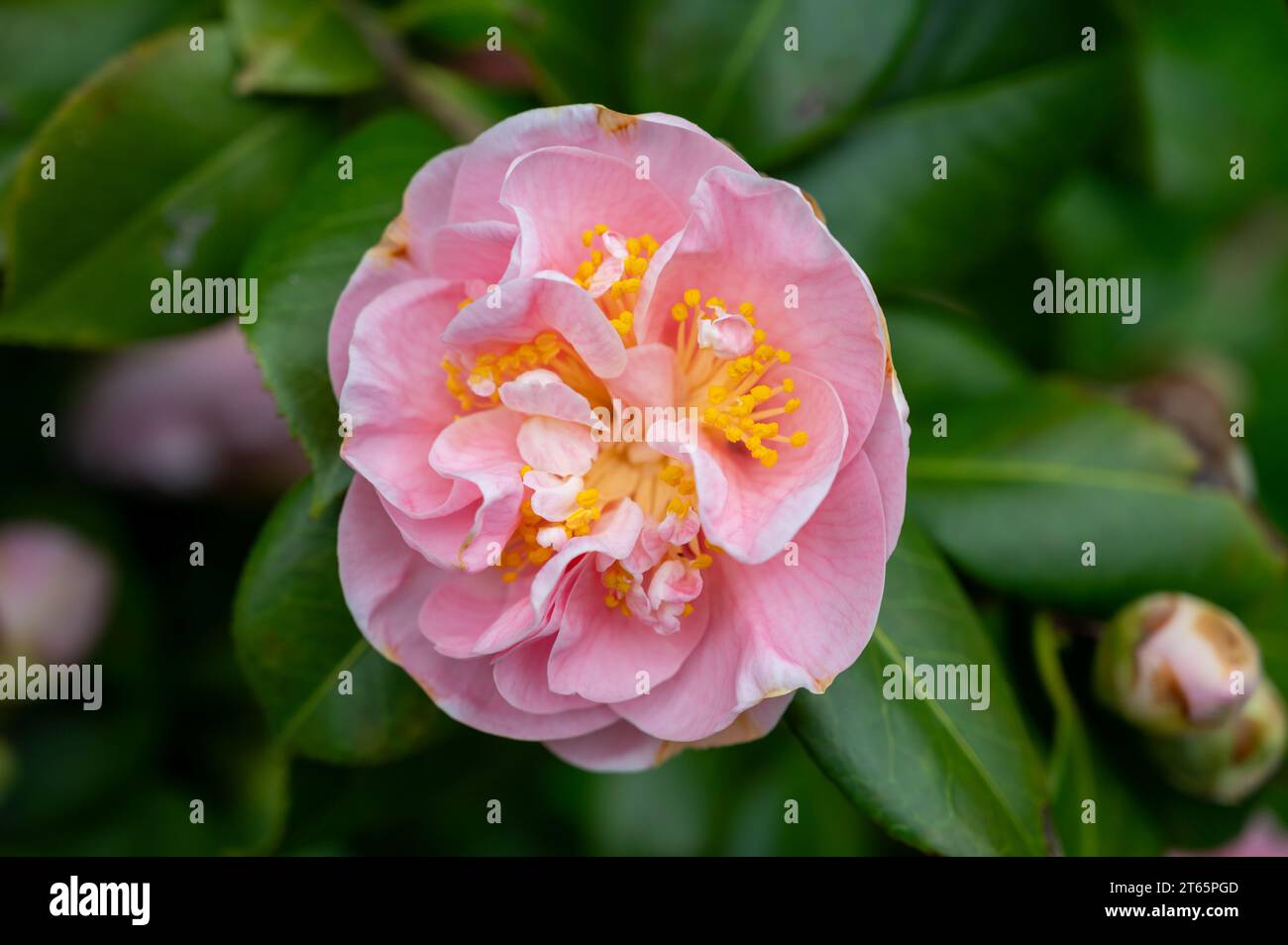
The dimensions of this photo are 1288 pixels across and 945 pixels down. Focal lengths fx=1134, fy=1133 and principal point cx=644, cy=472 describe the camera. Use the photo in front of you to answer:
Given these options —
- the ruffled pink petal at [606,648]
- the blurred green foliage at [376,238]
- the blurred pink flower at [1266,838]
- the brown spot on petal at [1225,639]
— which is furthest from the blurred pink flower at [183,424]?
the blurred pink flower at [1266,838]

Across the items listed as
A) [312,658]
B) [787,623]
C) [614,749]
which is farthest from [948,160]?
[312,658]

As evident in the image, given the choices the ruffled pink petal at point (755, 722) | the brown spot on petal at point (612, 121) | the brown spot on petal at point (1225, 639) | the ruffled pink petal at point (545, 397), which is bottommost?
the ruffled pink petal at point (755, 722)

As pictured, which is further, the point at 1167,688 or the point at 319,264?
the point at 1167,688

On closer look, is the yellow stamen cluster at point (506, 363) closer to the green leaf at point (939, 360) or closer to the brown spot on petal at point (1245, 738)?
the green leaf at point (939, 360)

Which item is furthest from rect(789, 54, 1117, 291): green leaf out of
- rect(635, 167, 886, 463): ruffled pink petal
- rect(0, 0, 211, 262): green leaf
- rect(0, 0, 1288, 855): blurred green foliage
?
rect(0, 0, 211, 262): green leaf

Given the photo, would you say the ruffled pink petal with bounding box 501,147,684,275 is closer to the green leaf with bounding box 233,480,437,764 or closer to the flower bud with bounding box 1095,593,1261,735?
the green leaf with bounding box 233,480,437,764

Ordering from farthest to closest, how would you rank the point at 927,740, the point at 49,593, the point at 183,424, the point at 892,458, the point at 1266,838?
the point at 1266,838, the point at 183,424, the point at 49,593, the point at 927,740, the point at 892,458

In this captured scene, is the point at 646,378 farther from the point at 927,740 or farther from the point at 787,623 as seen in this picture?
the point at 927,740
